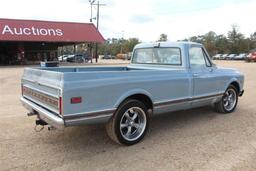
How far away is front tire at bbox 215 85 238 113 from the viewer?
7.06 meters

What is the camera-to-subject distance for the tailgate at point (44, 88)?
3969mm

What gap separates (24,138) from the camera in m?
→ 5.12

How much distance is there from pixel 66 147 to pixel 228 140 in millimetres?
3001

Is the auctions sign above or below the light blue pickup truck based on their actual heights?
above

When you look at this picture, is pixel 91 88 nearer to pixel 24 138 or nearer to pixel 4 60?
pixel 24 138

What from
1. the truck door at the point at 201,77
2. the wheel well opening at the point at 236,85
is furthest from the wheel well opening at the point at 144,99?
the wheel well opening at the point at 236,85

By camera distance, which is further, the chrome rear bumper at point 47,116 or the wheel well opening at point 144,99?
the wheel well opening at point 144,99

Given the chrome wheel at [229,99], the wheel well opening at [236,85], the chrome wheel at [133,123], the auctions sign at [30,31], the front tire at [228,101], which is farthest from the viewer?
the auctions sign at [30,31]

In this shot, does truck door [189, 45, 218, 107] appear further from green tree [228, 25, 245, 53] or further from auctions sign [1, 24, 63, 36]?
green tree [228, 25, 245, 53]

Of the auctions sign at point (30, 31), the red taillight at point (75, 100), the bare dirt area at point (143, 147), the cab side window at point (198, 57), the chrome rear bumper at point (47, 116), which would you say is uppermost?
the auctions sign at point (30, 31)

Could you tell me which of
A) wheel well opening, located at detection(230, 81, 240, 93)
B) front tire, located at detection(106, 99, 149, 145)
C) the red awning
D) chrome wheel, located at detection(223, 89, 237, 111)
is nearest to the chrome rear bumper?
front tire, located at detection(106, 99, 149, 145)

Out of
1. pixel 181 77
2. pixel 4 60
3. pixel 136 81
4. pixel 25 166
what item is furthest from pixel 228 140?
pixel 4 60

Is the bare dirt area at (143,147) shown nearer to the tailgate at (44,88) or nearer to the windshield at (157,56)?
the tailgate at (44,88)

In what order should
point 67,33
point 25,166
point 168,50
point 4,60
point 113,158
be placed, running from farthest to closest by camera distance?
point 4,60 → point 67,33 → point 168,50 → point 113,158 → point 25,166
